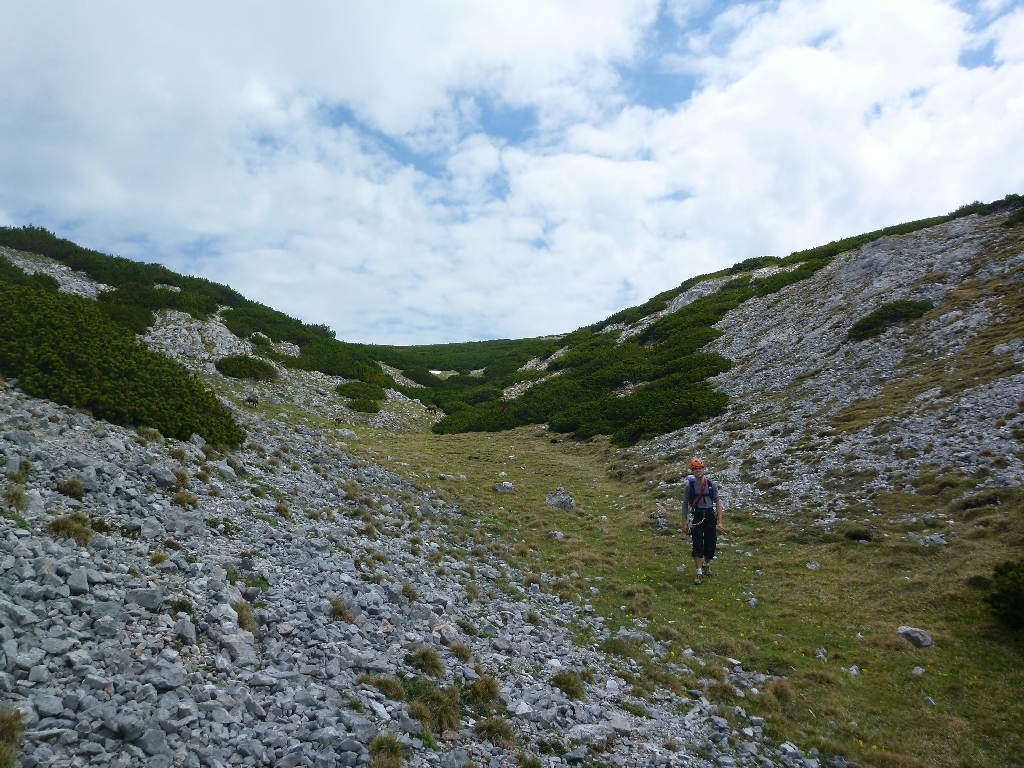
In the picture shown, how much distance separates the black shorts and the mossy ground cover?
0.75m

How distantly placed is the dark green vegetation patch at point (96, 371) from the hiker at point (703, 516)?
13.8 m

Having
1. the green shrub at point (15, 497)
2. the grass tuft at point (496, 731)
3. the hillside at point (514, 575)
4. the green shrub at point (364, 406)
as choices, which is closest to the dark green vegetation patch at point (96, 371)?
the hillside at point (514, 575)

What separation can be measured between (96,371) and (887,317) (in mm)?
35811

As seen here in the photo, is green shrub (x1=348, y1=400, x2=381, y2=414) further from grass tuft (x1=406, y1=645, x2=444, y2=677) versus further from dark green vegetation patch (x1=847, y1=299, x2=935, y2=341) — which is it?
dark green vegetation patch (x1=847, y1=299, x2=935, y2=341)

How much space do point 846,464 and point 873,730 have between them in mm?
13051

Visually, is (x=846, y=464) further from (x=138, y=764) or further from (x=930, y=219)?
(x=930, y=219)

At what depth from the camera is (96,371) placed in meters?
12.8

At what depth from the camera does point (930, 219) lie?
4347 cm

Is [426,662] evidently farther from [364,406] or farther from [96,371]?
[364,406]

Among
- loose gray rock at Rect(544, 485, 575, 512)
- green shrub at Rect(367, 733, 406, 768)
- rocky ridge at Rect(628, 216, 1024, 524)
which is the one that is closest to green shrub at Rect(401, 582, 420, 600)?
green shrub at Rect(367, 733, 406, 768)

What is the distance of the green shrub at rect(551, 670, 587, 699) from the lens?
8844mm

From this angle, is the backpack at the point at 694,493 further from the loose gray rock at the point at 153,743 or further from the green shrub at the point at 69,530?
the green shrub at the point at 69,530

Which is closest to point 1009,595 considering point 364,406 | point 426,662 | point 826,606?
point 826,606

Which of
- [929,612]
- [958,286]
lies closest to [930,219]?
[958,286]
